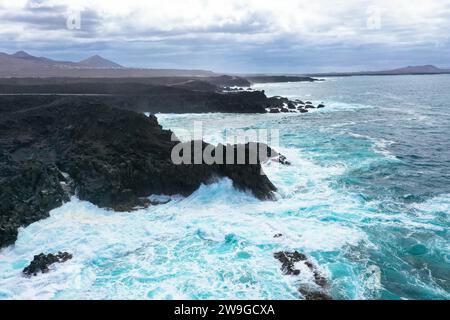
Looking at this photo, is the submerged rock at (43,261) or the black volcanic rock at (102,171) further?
the black volcanic rock at (102,171)

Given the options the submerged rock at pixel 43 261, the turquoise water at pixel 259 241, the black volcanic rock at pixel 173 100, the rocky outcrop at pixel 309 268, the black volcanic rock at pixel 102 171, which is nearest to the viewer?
the rocky outcrop at pixel 309 268

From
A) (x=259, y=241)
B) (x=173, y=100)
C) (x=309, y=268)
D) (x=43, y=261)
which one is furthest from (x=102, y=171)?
(x=173, y=100)

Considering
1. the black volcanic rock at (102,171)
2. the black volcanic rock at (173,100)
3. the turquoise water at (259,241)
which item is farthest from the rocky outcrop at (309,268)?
the black volcanic rock at (173,100)

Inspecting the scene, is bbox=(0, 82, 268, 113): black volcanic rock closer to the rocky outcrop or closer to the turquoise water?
the turquoise water

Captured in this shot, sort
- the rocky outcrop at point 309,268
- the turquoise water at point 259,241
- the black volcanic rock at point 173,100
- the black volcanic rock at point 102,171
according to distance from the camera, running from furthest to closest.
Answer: the black volcanic rock at point 173,100 < the black volcanic rock at point 102,171 < the turquoise water at point 259,241 < the rocky outcrop at point 309,268

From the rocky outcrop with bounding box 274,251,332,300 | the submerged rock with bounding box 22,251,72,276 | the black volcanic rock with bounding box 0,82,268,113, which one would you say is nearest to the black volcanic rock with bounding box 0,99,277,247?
the submerged rock with bounding box 22,251,72,276

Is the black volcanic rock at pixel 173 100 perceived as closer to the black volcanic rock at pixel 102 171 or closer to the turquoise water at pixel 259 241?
the black volcanic rock at pixel 102 171
